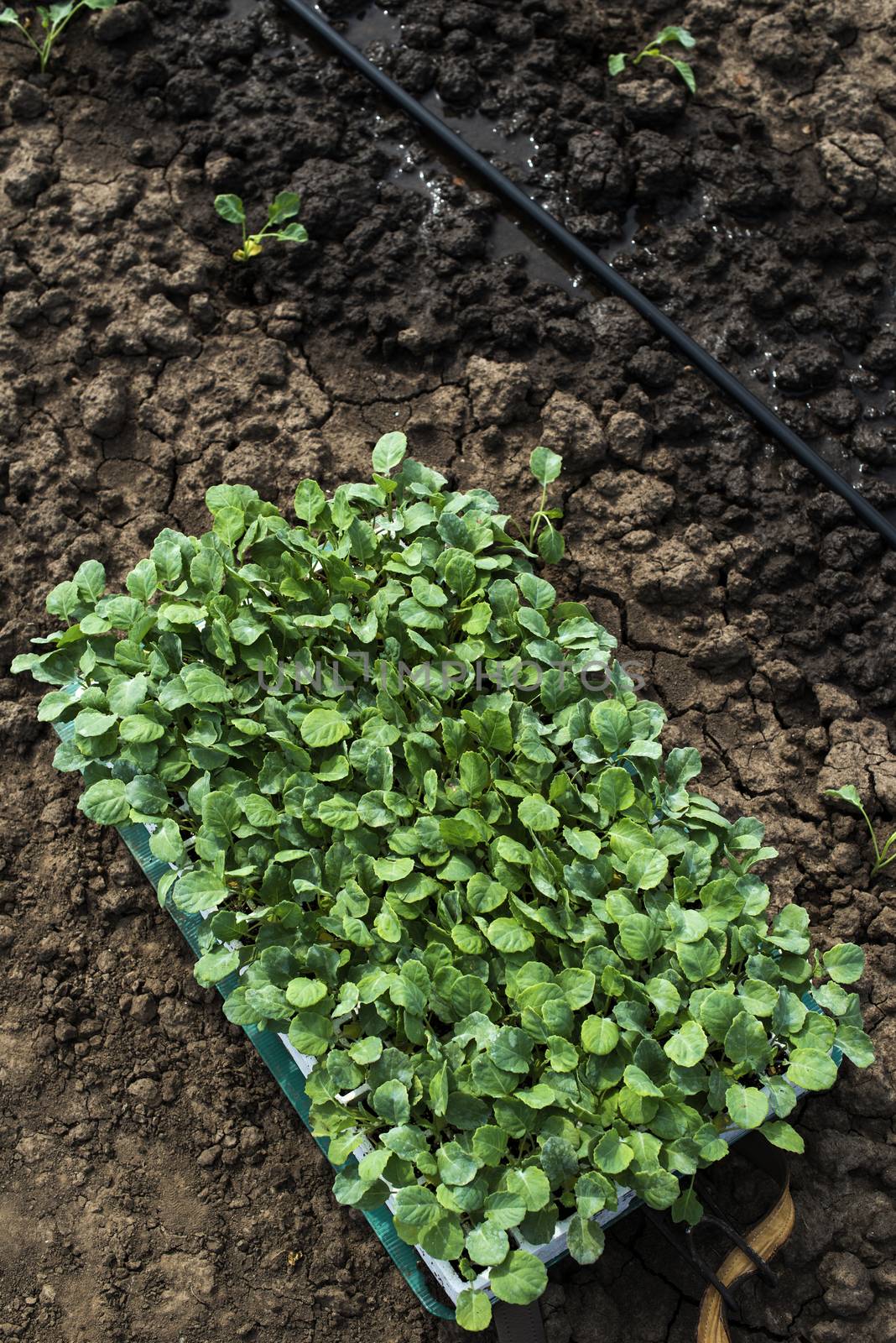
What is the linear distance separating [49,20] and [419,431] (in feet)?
6.36

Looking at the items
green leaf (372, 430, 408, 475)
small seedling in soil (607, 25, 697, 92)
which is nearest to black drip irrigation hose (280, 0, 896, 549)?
small seedling in soil (607, 25, 697, 92)

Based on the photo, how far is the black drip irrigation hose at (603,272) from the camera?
3393 mm

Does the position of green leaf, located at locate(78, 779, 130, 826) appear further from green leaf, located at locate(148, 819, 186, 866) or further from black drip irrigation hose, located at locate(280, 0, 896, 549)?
black drip irrigation hose, located at locate(280, 0, 896, 549)

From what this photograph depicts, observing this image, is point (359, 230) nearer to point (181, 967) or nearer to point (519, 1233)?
point (181, 967)

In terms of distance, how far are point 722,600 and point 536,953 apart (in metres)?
1.26

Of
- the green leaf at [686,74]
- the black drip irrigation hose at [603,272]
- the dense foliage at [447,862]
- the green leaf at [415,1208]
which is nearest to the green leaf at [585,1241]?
the dense foliage at [447,862]

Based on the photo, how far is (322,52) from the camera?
4.05 meters

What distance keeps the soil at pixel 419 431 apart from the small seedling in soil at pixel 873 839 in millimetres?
48

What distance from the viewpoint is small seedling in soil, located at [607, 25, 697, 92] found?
154 inches

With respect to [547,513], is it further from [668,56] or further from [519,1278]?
[668,56]

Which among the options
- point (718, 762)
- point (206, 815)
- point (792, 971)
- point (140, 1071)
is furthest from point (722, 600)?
point (140, 1071)

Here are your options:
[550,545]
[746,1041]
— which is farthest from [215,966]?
[550,545]

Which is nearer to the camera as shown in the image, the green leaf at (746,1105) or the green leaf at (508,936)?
the green leaf at (746,1105)

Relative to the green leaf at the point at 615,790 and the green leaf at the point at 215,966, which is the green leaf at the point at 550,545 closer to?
the green leaf at the point at 615,790
